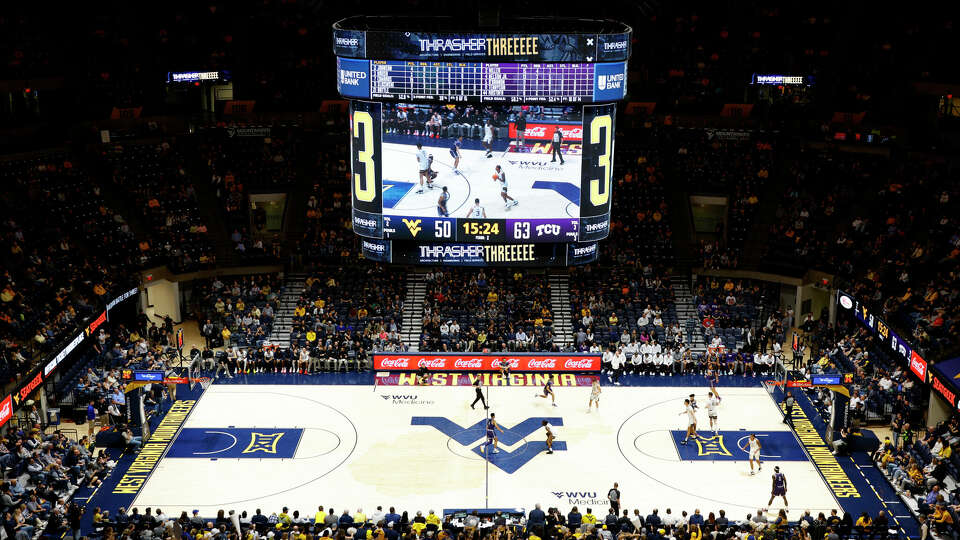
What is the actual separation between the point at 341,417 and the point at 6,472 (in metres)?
11.0

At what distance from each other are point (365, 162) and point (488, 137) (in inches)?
159

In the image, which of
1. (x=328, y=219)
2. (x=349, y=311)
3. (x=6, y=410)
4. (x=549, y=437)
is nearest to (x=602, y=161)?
(x=549, y=437)

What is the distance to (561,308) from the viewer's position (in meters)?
43.5

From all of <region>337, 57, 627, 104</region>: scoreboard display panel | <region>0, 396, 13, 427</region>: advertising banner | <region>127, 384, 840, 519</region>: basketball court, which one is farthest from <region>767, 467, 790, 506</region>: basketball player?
<region>0, 396, 13, 427</region>: advertising banner

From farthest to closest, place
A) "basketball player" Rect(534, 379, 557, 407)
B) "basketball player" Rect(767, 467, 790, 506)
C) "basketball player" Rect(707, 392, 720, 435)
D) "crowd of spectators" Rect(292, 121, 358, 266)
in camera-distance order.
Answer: "crowd of spectators" Rect(292, 121, 358, 266) < "basketball player" Rect(534, 379, 557, 407) < "basketball player" Rect(707, 392, 720, 435) < "basketball player" Rect(767, 467, 790, 506)

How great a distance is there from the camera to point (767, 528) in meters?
25.1

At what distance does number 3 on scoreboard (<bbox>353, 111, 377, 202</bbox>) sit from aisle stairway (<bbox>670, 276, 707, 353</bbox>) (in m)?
16.4

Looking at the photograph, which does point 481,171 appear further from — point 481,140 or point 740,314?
point 740,314

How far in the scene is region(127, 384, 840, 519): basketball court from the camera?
94.8ft

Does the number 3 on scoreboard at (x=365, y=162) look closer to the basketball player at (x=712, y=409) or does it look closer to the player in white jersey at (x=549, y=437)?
the player in white jersey at (x=549, y=437)

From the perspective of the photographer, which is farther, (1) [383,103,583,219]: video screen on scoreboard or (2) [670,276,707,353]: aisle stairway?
(2) [670,276,707,353]: aisle stairway

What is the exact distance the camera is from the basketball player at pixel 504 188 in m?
31.2

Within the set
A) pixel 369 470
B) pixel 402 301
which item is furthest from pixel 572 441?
pixel 402 301

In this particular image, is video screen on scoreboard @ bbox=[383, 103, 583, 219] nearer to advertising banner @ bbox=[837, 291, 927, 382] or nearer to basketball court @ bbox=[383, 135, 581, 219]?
basketball court @ bbox=[383, 135, 581, 219]
